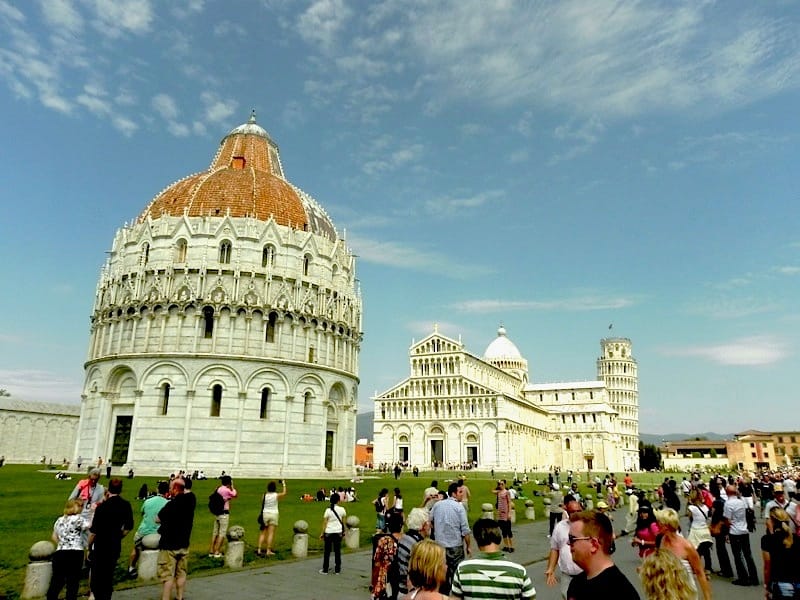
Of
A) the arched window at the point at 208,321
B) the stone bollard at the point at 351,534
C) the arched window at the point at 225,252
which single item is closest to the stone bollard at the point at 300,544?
the stone bollard at the point at 351,534

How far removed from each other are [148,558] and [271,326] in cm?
3099

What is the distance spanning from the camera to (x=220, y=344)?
39.5 metres

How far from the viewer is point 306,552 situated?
45.4 ft

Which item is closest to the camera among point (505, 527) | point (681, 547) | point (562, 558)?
point (681, 547)

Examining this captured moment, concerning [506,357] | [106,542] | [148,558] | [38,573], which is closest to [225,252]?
[148,558]

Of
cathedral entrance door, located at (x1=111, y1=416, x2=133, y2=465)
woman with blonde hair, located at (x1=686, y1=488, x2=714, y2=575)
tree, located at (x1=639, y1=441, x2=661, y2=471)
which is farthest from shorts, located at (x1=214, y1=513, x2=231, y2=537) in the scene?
tree, located at (x1=639, y1=441, x2=661, y2=471)

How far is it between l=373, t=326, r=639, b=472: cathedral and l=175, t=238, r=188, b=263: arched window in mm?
52955

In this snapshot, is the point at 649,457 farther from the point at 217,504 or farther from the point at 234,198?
the point at 217,504

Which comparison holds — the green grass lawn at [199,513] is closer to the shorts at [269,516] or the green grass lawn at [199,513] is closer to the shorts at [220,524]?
the shorts at [220,524]

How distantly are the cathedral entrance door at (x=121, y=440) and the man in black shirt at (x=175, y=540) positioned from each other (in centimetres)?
3345

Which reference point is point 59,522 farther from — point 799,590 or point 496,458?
point 496,458

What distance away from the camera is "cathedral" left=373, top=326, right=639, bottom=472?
8325cm

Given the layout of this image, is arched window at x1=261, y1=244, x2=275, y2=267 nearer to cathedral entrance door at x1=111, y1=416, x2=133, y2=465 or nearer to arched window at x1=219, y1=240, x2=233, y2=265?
arched window at x1=219, y1=240, x2=233, y2=265

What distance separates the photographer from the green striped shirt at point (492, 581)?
457 centimetres
